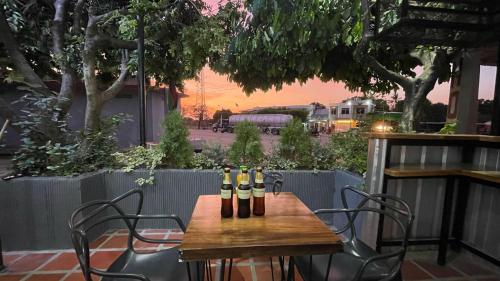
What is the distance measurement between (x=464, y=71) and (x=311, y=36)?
16.1 feet

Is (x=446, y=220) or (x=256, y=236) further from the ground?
(x=256, y=236)

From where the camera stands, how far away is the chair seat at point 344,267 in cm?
151

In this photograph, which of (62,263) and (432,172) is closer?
(432,172)

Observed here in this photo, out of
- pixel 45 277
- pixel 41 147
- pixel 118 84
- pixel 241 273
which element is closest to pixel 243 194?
pixel 241 273

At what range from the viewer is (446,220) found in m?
2.57

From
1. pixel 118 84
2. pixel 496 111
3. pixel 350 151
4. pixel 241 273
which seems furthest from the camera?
pixel 118 84

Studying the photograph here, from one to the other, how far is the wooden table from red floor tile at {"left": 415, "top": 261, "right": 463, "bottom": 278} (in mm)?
1691

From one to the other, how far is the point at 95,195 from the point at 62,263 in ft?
2.39

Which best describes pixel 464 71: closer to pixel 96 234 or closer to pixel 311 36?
pixel 311 36

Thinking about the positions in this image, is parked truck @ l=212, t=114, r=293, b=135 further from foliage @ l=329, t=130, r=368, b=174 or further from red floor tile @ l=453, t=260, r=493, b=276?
red floor tile @ l=453, t=260, r=493, b=276

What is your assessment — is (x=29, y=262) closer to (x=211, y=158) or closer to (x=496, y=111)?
(x=211, y=158)

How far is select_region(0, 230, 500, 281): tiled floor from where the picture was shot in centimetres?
226

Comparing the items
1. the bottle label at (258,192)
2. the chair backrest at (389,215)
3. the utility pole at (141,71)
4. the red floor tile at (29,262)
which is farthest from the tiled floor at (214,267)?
the utility pole at (141,71)

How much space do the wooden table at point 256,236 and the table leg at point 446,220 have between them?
1738mm
